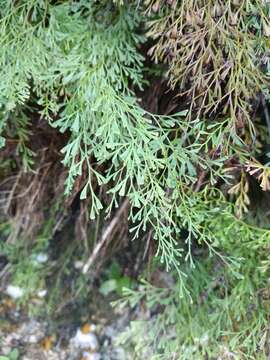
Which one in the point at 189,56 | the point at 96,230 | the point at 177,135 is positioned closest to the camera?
the point at 189,56

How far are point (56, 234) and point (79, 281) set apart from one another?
183 mm

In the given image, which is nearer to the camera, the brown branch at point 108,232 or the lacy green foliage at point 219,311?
the lacy green foliage at point 219,311

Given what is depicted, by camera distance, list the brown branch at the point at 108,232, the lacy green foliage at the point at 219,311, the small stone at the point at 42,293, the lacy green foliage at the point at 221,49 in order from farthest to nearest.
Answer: the small stone at the point at 42,293 < the brown branch at the point at 108,232 < the lacy green foliage at the point at 219,311 < the lacy green foliage at the point at 221,49

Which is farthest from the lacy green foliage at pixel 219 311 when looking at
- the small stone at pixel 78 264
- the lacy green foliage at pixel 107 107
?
the small stone at pixel 78 264

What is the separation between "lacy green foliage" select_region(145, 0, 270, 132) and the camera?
3.43 ft

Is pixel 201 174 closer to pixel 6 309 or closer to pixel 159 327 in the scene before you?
pixel 159 327

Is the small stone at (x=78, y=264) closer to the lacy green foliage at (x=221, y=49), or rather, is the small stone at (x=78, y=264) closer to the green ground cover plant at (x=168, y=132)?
the green ground cover plant at (x=168, y=132)

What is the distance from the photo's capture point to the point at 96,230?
1.54 metres

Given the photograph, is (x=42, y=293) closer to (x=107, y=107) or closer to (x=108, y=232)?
(x=108, y=232)

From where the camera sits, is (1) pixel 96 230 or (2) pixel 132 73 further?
(1) pixel 96 230

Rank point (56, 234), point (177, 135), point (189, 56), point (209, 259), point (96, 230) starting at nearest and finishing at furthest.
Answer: point (189, 56), point (177, 135), point (209, 259), point (96, 230), point (56, 234)

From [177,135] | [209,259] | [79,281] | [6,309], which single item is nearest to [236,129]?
[177,135]

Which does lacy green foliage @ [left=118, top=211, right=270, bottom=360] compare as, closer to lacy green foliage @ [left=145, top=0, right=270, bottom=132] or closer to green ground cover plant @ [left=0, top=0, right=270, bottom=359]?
green ground cover plant @ [left=0, top=0, right=270, bottom=359]

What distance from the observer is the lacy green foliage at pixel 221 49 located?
1.05 meters
